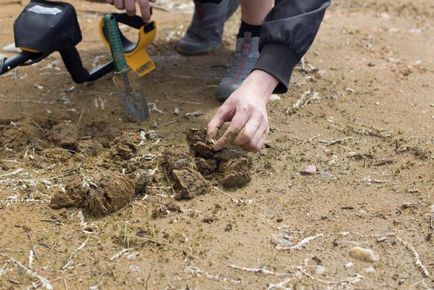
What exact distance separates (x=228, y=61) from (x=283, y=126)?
0.75 meters

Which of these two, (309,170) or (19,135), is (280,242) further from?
(19,135)

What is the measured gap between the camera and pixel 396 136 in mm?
2541

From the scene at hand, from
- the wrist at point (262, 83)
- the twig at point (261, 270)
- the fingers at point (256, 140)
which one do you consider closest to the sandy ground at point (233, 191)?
the twig at point (261, 270)

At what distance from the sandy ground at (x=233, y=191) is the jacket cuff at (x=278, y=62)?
0.35 metres

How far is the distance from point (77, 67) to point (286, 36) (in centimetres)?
93

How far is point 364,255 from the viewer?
6.12ft

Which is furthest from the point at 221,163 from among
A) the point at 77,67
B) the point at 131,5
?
the point at 77,67

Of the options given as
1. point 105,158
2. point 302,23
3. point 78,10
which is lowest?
point 78,10

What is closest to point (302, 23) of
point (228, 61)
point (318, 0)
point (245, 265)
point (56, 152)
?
point (318, 0)

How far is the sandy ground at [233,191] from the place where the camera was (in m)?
1.82

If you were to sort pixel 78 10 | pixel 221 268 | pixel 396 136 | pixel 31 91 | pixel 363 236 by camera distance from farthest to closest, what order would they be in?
pixel 78 10 → pixel 31 91 → pixel 396 136 → pixel 363 236 → pixel 221 268

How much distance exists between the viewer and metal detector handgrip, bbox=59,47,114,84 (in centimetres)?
263

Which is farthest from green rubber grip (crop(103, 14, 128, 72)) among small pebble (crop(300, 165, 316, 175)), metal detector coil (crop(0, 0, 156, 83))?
small pebble (crop(300, 165, 316, 175))

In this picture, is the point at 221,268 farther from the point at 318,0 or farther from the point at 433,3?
the point at 433,3
